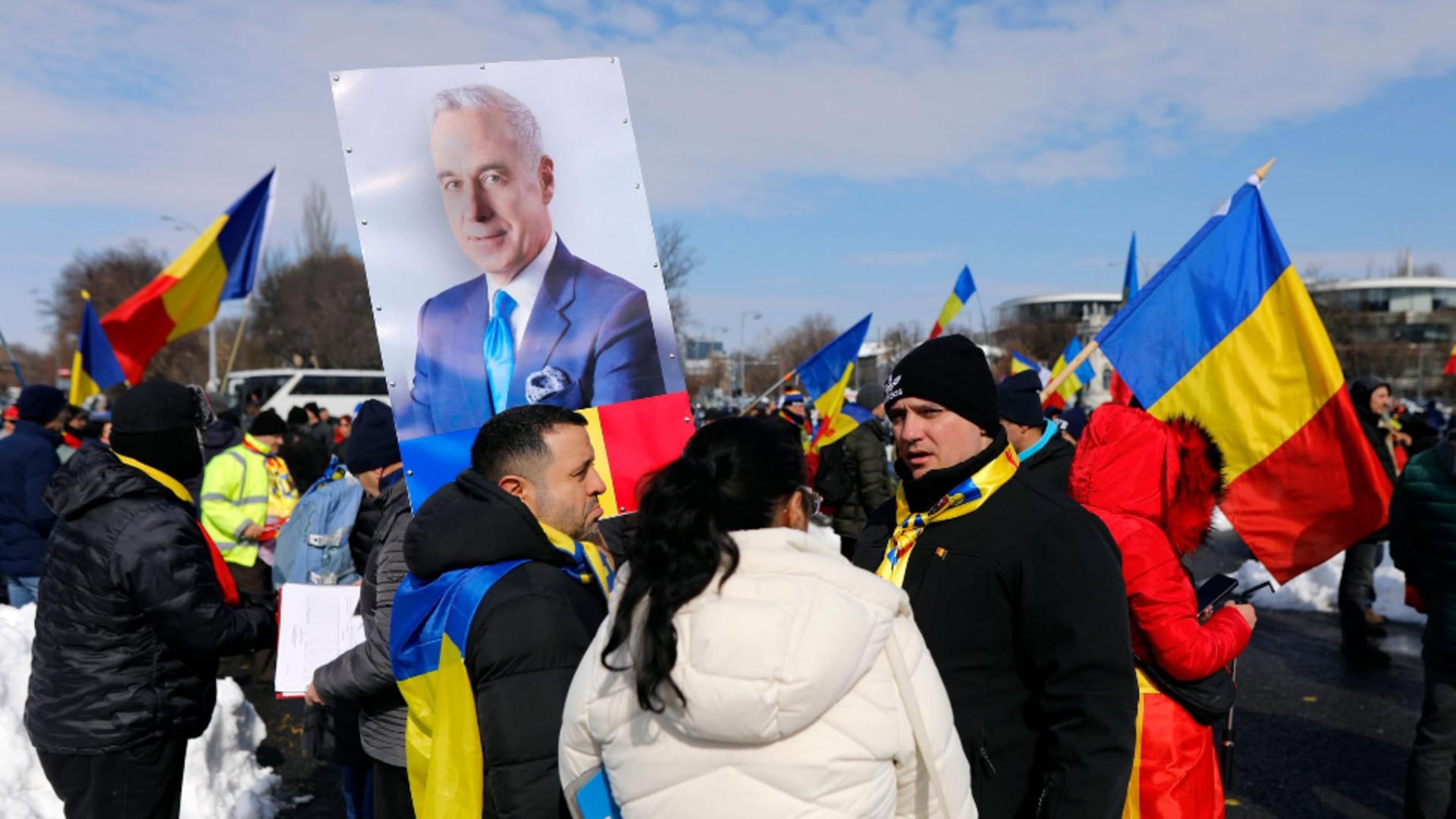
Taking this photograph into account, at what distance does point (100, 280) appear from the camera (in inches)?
2051

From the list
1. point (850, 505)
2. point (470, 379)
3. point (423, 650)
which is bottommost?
point (850, 505)

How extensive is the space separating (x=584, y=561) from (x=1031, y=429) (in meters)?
1.96

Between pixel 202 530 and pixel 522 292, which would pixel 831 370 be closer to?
pixel 202 530

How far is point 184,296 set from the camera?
362 inches

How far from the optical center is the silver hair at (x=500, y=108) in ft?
8.93

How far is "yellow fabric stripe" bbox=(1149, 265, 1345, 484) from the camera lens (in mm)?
4047

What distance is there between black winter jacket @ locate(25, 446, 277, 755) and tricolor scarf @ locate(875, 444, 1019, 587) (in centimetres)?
214

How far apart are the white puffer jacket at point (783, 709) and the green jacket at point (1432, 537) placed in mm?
3396

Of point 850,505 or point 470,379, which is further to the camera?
point 850,505

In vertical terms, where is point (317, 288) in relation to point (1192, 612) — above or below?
above

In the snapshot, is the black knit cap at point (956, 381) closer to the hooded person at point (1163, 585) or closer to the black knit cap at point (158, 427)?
the hooded person at point (1163, 585)

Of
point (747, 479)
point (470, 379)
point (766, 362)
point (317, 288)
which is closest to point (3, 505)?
point (470, 379)

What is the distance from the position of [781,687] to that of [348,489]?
4670 millimetres

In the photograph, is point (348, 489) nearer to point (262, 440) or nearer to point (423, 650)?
point (262, 440)
